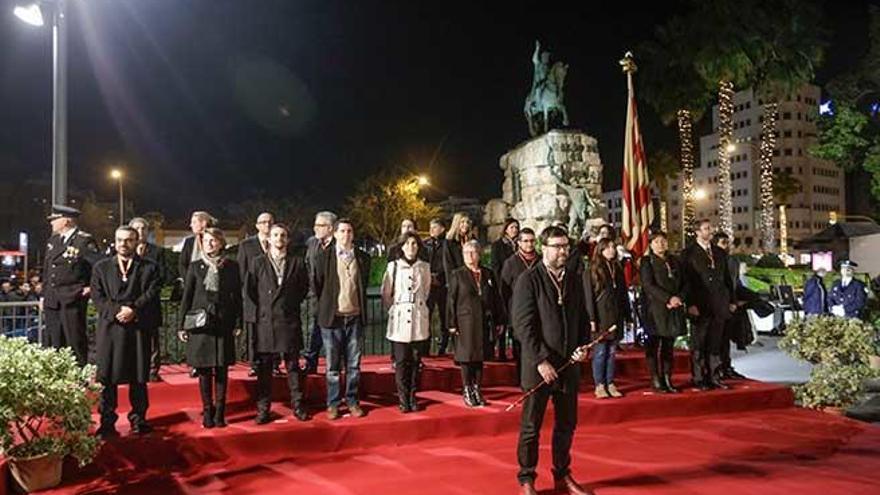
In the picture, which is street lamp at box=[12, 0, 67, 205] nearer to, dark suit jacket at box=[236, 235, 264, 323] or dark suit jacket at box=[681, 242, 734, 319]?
dark suit jacket at box=[236, 235, 264, 323]

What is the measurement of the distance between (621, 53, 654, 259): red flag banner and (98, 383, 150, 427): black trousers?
7289 mm

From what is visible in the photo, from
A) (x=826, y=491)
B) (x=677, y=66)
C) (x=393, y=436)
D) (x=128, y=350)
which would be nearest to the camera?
(x=826, y=491)

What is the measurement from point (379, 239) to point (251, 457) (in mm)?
39585

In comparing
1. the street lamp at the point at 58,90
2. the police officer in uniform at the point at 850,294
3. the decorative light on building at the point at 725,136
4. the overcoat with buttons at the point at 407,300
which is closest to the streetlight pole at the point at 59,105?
the street lamp at the point at 58,90

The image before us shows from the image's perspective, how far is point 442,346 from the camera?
9859mm

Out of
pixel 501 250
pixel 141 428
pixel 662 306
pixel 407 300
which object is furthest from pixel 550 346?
pixel 501 250

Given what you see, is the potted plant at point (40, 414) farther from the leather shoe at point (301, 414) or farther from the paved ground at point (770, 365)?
the paved ground at point (770, 365)

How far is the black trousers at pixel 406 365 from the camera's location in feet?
23.5

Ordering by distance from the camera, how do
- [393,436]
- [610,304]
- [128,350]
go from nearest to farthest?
[128,350] → [393,436] → [610,304]

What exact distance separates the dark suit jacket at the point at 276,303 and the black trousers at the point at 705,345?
185 inches

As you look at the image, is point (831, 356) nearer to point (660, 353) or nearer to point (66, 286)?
point (660, 353)

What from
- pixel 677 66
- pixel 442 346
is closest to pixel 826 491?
pixel 442 346

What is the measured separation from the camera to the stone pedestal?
1820 cm

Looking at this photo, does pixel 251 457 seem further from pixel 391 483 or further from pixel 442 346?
pixel 442 346
